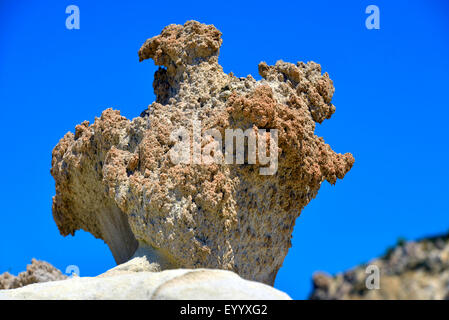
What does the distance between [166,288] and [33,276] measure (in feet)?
35.7

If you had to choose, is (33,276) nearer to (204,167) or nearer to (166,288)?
(204,167)

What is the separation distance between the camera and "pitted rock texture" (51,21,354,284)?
8625 mm

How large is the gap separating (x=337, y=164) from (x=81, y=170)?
5.08 meters

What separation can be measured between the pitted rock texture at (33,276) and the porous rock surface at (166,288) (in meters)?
9.00

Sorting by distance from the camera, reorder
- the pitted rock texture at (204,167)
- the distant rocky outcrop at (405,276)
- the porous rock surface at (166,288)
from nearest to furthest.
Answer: the distant rocky outcrop at (405,276) → the porous rock surface at (166,288) → the pitted rock texture at (204,167)

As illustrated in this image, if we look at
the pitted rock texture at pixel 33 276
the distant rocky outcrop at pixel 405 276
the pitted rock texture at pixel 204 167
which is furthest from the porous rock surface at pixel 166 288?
the pitted rock texture at pixel 33 276

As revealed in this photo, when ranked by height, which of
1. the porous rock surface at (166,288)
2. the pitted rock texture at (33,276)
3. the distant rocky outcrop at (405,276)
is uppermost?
the pitted rock texture at (33,276)

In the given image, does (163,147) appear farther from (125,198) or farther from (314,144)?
(314,144)

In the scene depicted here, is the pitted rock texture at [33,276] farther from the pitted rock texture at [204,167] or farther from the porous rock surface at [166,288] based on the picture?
the porous rock surface at [166,288]

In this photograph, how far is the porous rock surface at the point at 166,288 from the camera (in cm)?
542

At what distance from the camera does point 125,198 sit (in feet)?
30.2

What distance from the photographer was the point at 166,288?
5.65 m

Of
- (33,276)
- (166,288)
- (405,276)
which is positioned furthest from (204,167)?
(33,276)
